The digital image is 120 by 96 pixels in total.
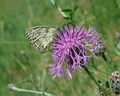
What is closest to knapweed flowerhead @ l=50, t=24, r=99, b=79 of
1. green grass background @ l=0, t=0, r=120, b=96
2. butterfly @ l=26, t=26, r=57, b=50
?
butterfly @ l=26, t=26, r=57, b=50

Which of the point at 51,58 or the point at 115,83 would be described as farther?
the point at 51,58

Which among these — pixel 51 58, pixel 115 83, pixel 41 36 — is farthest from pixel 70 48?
pixel 51 58

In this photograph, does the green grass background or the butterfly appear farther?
the green grass background

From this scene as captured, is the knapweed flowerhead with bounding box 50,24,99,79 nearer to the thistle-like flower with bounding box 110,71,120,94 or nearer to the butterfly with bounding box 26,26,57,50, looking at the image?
the butterfly with bounding box 26,26,57,50

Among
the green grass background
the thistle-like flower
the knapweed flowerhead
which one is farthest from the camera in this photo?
the green grass background

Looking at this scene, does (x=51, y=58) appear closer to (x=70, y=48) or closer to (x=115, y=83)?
(x=70, y=48)

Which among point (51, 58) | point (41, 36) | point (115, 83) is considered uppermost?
point (41, 36)
